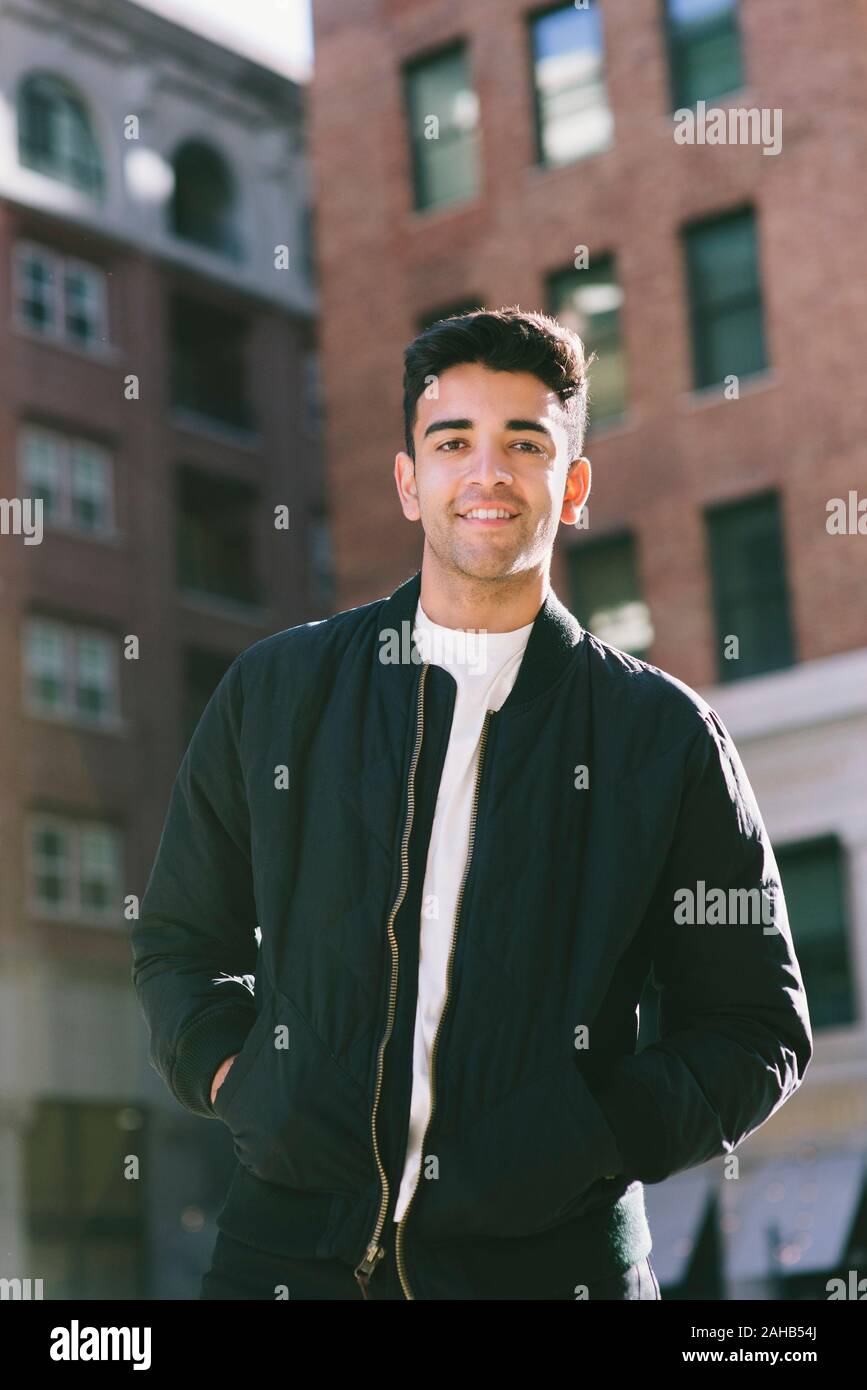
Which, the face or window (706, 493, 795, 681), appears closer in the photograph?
the face

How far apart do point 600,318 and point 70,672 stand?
1084 cm

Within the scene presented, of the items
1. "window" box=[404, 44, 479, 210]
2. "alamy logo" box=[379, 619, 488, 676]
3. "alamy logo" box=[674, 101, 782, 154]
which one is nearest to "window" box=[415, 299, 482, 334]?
"window" box=[404, 44, 479, 210]

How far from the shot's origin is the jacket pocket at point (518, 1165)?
10.7 feet

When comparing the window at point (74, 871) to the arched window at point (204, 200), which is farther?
the arched window at point (204, 200)

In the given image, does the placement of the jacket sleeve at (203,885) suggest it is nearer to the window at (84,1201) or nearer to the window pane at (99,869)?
the window at (84,1201)

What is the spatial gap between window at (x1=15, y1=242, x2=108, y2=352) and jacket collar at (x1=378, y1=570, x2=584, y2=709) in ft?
101

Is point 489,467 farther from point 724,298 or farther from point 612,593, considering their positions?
point 724,298

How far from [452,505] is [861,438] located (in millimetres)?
21540

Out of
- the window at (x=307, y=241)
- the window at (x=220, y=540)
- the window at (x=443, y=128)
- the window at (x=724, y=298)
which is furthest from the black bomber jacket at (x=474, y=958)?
the window at (x=307, y=241)

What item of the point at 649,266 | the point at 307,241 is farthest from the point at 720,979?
the point at 307,241

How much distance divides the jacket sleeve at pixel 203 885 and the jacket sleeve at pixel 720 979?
2.35 feet

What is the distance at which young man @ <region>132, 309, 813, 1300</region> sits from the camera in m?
3.33

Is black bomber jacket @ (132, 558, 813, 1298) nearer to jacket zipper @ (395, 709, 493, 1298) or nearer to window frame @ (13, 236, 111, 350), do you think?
jacket zipper @ (395, 709, 493, 1298)
